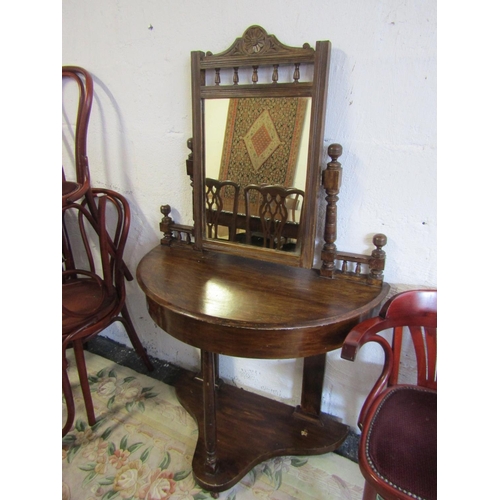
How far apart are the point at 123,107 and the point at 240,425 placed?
1.39 metres

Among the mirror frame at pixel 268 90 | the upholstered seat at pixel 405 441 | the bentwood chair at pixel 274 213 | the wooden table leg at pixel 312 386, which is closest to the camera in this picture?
the upholstered seat at pixel 405 441

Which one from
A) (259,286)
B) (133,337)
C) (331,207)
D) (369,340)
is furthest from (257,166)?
(133,337)

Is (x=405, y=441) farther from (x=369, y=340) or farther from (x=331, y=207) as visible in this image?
(x=331, y=207)

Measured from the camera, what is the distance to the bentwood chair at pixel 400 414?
77cm

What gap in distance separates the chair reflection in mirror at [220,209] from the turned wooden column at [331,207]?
0.31 meters

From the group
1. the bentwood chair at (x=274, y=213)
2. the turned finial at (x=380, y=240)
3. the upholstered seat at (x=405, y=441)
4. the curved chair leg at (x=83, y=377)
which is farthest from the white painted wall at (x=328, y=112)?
the curved chair leg at (x=83, y=377)

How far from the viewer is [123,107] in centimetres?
142

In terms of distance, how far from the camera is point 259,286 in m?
1.08

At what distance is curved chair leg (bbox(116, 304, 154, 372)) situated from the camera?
165 cm

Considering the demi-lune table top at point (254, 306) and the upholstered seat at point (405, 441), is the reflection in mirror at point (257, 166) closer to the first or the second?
the demi-lune table top at point (254, 306)

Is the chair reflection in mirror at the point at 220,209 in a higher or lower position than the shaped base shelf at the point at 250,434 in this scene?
higher

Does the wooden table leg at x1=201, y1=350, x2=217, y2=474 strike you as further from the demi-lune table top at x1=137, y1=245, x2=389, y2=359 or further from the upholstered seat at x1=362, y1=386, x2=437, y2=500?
the upholstered seat at x1=362, y1=386, x2=437, y2=500
